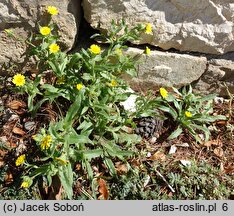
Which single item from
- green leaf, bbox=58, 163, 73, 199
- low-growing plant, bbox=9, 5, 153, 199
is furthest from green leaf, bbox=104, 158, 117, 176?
green leaf, bbox=58, 163, 73, 199

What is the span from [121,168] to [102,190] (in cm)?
19

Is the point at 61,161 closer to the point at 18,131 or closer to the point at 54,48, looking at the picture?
the point at 18,131

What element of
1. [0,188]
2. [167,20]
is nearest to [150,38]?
[167,20]

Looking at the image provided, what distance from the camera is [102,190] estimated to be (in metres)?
2.63

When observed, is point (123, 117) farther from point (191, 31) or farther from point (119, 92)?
point (191, 31)

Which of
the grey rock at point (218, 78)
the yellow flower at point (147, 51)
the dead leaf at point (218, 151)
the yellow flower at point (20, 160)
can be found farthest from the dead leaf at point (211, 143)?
the yellow flower at point (20, 160)

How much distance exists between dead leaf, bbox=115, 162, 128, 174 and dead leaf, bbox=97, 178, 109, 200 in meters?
0.12

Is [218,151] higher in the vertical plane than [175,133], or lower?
lower

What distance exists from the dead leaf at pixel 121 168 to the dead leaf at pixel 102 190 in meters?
0.12

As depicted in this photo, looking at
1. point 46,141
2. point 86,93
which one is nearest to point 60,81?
point 86,93

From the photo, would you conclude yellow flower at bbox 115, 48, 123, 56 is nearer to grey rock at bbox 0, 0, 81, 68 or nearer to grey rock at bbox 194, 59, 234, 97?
grey rock at bbox 0, 0, 81, 68

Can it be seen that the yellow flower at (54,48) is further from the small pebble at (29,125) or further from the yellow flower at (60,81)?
the small pebble at (29,125)

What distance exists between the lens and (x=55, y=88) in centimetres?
273

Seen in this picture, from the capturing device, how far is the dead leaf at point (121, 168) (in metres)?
2.70
